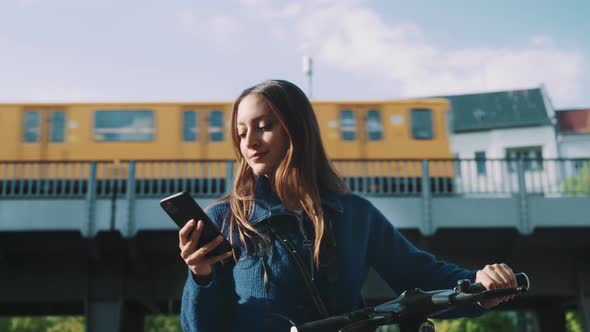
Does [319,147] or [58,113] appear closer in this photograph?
[319,147]

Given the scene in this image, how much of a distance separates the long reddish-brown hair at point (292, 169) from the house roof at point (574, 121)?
4602cm

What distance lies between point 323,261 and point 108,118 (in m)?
19.7

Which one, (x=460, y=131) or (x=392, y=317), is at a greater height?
(x=460, y=131)

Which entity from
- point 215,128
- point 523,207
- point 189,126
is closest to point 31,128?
point 189,126

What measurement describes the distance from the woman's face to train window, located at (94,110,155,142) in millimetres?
19065

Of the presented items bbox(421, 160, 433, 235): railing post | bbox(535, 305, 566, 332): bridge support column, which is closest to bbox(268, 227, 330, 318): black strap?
bbox(421, 160, 433, 235): railing post

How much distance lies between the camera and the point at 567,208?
15141mm

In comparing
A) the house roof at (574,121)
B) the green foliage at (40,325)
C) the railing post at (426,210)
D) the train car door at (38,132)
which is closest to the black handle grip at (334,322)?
the railing post at (426,210)

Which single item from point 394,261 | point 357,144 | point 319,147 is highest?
point 357,144

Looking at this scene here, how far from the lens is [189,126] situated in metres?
21.0

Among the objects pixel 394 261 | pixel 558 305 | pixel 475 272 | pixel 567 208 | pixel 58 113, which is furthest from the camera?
pixel 558 305

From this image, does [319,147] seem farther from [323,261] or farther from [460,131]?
[460,131]

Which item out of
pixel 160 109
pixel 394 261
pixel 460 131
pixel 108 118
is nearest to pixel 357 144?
pixel 160 109

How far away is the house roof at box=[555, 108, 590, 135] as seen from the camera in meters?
45.7
